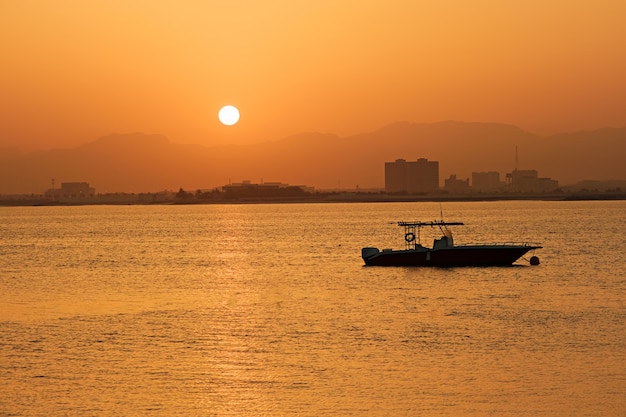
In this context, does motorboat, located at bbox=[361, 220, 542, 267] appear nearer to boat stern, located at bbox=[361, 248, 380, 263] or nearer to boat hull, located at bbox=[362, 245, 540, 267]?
boat hull, located at bbox=[362, 245, 540, 267]

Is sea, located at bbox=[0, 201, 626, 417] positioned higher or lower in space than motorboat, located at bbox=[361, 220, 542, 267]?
lower

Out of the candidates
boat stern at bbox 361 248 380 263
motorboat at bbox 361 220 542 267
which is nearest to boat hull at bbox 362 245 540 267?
motorboat at bbox 361 220 542 267

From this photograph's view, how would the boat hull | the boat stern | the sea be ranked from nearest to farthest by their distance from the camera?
the sea
the boat hull
the boat stern

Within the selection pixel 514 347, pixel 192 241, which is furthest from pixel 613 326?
pixel 192 241

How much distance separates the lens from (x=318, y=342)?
165ft

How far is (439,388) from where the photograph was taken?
3897 cm

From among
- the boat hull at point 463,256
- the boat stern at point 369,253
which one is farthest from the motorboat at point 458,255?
the boat stern at point 369,253

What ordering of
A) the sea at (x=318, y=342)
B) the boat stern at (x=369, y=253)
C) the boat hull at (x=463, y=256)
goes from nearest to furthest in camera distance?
the sea at (x=318, y=342), the boat hull at (x=463, y=256), the boat stern at (x=369, y=253)

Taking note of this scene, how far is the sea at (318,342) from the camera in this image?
37.3 metres

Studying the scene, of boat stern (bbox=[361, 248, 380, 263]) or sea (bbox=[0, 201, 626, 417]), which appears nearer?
sea (bbox=[0, 201, 626, 417])

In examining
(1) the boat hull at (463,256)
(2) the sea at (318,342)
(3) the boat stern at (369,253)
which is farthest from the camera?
(3) the boat stern at (369,253)

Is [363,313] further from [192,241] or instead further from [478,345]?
[192,241]

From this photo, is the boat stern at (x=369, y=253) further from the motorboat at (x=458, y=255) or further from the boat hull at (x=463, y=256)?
→ the boat hull at (x=463, y=256)

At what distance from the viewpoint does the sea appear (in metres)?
37.3
